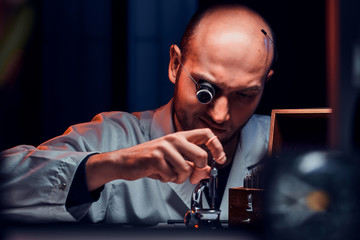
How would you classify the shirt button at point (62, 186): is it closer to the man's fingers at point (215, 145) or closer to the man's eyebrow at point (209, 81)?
the man's fingers at point (215, 145)

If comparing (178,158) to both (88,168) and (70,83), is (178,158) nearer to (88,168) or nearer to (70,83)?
(88,168)

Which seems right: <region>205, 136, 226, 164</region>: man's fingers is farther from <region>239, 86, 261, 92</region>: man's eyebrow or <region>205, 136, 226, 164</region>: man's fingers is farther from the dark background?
the dark background

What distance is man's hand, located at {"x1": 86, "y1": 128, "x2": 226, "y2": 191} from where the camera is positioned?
0.90m

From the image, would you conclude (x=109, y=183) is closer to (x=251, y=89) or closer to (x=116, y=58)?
(x=116, y=58)

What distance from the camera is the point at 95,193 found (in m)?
1.06

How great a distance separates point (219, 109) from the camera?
1.16 meters

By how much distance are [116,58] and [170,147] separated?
1.72 ft

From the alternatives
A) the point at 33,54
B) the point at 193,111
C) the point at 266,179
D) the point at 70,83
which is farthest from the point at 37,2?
the point at 266,179

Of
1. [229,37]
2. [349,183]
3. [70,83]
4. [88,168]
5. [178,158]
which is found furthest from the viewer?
[70,83]

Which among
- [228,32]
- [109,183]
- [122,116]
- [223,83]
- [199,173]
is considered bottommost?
[109,183]

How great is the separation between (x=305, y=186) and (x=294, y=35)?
0.99 m

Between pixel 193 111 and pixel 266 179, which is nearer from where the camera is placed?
pixel 266 179

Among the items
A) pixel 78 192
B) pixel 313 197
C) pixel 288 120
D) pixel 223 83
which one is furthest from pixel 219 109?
pixel 313 197

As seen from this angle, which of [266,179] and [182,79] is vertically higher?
[182,79]
